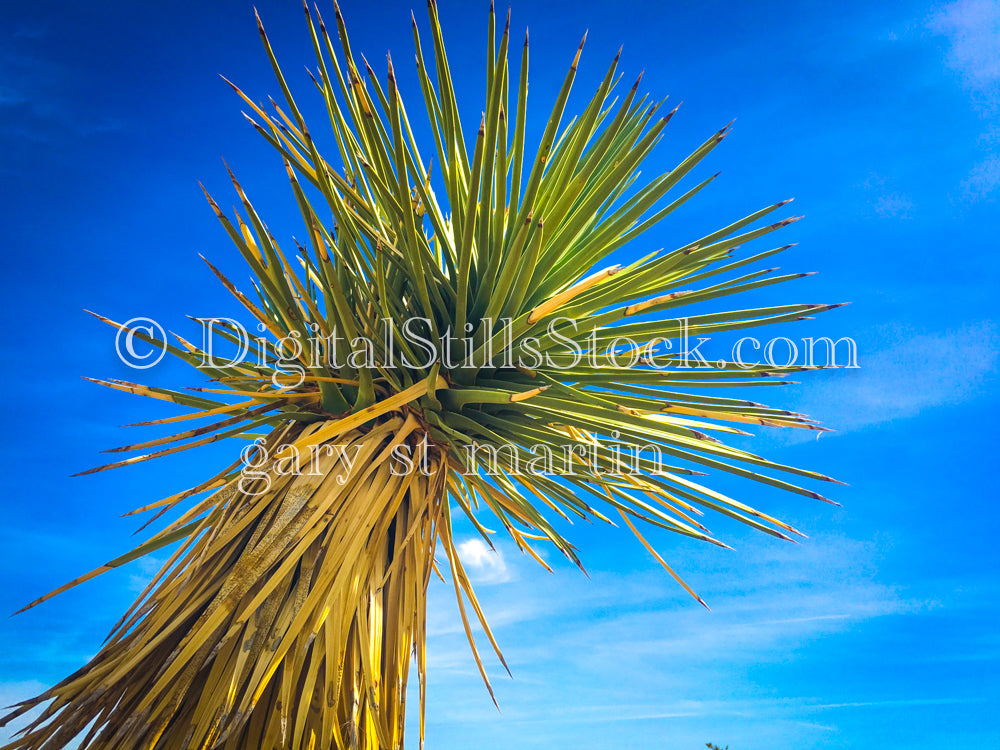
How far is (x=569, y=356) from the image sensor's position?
5.61 ft

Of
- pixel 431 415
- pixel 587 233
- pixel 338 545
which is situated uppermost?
pixel 587 233

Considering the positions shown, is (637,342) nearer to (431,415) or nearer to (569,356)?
(569,356)

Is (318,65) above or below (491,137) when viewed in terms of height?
above

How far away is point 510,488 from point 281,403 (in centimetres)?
70

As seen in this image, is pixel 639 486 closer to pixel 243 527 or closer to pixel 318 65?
pixel 243 527

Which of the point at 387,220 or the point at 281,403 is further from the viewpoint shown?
the point at 387,220

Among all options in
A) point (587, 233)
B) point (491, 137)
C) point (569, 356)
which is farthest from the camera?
point (587, 233)

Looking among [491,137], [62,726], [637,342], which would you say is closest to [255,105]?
[491,137]

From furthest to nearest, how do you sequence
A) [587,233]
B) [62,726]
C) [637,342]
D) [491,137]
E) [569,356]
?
[587,233] → [637,342] → [569,356] → [491,137] → [62,726]

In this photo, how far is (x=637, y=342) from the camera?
1.83m

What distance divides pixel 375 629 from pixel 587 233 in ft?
4.47

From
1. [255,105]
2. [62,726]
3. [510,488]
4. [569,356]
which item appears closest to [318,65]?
[255,105]

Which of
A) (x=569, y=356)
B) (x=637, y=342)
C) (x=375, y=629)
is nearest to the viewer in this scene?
(x=375, y=629)

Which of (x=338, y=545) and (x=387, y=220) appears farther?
(x=387, y=220)
